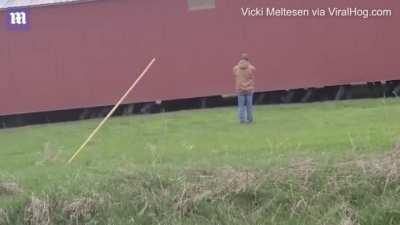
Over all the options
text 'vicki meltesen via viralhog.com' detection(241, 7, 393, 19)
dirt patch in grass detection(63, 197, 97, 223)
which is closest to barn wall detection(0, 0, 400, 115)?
text 'vicki meltesen via viralhog.com' detection(241, 7, 393, 19)

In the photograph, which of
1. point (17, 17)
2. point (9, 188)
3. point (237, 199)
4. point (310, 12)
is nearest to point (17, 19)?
point (17, 17)

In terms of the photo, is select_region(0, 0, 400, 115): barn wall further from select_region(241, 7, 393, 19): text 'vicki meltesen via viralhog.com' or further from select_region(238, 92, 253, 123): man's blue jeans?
select_region(238, 92, 253, 123): man's blue jeans

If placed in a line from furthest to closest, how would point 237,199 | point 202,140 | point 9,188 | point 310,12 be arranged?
point 310,12 → point 202,140 → point 9,188 → point 237,199

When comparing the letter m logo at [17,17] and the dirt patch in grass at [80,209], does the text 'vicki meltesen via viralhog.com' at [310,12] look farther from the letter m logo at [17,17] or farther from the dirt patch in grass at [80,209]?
the dirt patch in grass at [80,209]

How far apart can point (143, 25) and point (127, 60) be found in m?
0.97

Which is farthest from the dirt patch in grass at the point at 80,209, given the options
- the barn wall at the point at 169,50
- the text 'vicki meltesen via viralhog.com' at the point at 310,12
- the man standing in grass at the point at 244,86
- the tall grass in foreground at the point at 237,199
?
the text 'vicki meltesen via viralhog.com' at the point at 310,12

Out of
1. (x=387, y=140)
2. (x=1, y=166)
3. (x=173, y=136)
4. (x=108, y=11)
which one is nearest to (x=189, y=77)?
(x=108, y=11)

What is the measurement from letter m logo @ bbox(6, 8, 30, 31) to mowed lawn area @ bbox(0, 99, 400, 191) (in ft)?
8.17

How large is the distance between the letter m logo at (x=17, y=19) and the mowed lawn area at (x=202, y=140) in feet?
8.17

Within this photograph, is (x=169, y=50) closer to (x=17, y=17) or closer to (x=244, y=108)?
(x=17, y=17)

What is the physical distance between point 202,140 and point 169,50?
695 cm

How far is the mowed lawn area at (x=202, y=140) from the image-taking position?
9.65 meters

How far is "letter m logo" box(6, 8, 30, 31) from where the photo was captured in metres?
20.0

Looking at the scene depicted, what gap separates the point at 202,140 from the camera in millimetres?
14039
